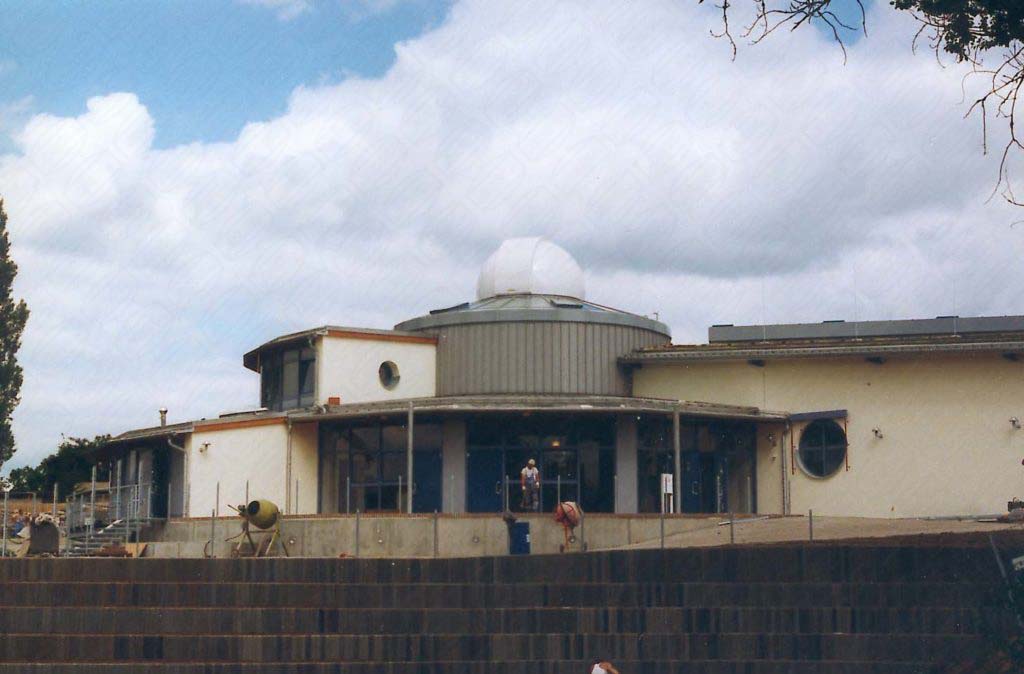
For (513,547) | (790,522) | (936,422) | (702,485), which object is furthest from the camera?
(702,485)

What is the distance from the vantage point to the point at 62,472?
2190 inches

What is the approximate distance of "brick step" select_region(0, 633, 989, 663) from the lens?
67.0ft

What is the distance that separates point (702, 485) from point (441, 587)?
544 inches

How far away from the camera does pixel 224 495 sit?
33562 mm

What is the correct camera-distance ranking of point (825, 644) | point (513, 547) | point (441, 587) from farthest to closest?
point (513, 547), point (441, 587), point (825, 644)

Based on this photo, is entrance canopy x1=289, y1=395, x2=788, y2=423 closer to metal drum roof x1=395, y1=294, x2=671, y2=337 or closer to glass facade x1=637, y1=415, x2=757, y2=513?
glass facade x1=637, y1=415, x2=757, y2=513

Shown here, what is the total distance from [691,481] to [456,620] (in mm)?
13652

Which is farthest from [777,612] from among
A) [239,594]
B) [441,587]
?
[239,594]

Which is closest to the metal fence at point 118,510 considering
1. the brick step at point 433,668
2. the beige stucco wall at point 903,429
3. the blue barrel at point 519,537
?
the blue barrel at point 519,537

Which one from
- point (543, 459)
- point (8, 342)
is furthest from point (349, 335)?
point (8, 342)

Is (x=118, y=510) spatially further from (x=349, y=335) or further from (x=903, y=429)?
(x=903, y=429)

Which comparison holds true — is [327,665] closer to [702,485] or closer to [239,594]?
[239,594]

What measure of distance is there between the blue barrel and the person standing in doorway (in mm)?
4227

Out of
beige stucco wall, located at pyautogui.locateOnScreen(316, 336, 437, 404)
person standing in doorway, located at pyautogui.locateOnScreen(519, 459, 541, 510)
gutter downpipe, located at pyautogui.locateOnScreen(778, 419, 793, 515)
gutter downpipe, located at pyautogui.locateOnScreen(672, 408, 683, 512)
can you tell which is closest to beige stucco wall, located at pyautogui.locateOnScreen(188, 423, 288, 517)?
beige stucco wall, located at pyautogui.locateOnScreen(316, 336, 437, 404)
